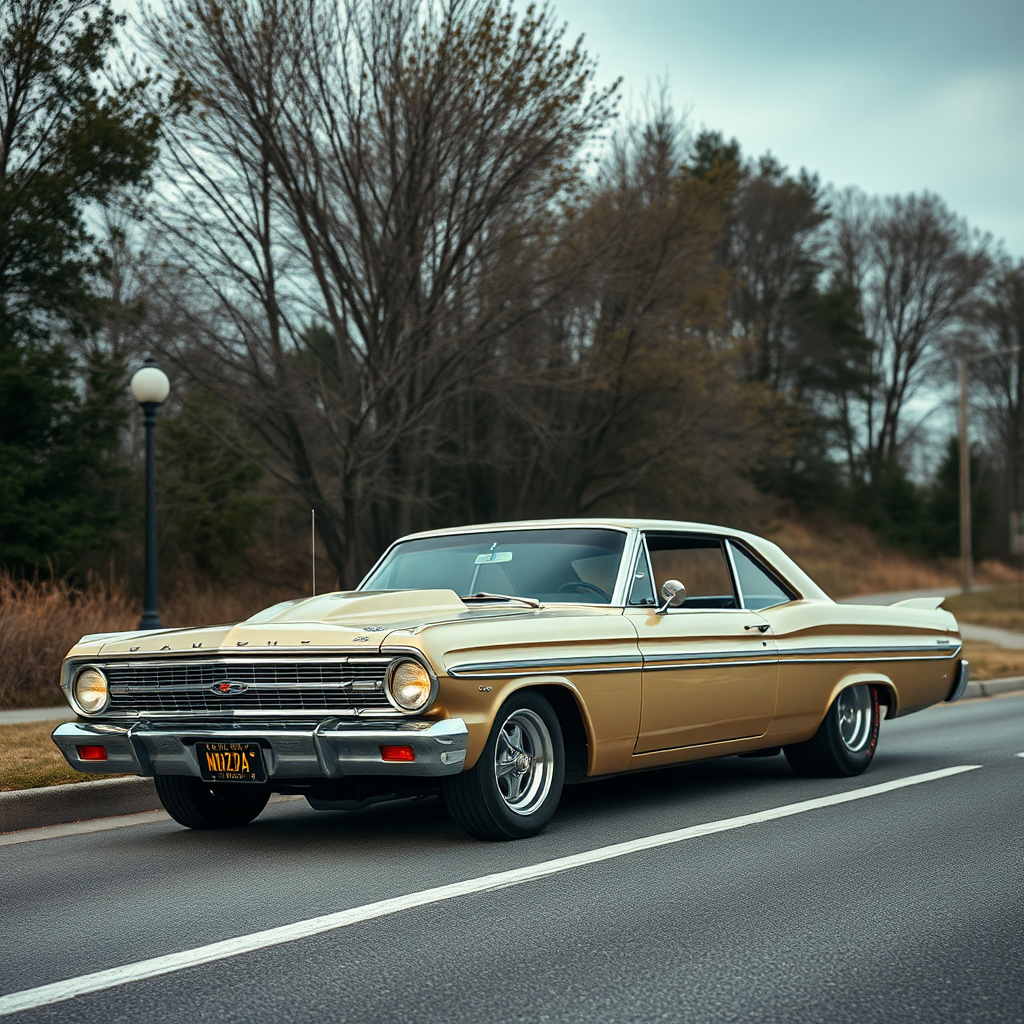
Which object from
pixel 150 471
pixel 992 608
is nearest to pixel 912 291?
pixel 992 608

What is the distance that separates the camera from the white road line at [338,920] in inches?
157

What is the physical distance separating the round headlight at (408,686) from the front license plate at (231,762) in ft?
2.17

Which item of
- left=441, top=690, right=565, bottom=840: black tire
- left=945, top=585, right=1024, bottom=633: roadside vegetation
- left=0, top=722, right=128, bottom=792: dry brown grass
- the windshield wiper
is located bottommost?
left=945, top=585, right=1024, bottom=633: roadside vegetation

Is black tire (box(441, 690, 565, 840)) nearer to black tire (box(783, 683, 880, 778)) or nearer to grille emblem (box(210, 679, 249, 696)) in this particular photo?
grille emblem (box(210, 679, 249, 696))

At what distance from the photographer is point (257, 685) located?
587cm

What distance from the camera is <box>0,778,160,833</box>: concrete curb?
7238mm

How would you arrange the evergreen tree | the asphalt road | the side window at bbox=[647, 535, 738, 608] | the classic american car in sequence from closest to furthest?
the asphalt road → the classic american car → the side window at bbox=[647, 535, 738, 608] → the evergreen tree

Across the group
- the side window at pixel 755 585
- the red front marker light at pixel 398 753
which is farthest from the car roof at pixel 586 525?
the red front marker light at pixel 398 753

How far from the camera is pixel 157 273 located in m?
19.4

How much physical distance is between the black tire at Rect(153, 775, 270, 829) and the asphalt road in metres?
0.11

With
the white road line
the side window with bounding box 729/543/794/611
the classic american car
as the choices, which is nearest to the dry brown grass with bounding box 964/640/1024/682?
the side window with bounding box 729/543/794/611

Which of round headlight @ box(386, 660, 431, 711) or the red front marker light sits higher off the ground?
round headlight @ box(386, 660, 431, 711)

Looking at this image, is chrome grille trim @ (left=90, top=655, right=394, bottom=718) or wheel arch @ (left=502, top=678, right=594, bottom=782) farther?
wheel arch @ (left=502, top=678, right=594, bottom=782)

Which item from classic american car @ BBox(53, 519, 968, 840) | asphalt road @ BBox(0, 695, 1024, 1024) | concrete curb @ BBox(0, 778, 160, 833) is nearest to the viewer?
asphalt road @ BBox(0, 695, 1024, 1024)
